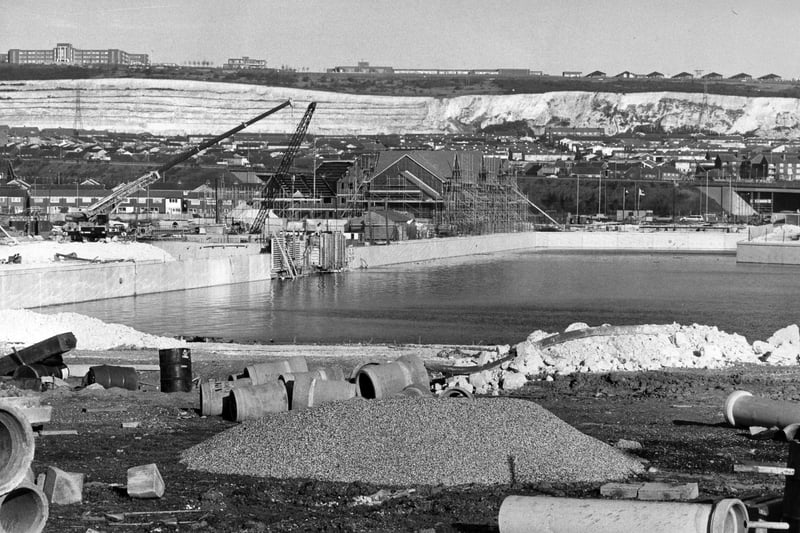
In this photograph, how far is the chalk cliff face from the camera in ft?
587

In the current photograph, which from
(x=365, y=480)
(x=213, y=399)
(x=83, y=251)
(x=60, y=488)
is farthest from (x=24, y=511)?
(x=83, y=251)

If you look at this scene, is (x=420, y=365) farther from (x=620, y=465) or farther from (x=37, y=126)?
(x=37, y=126)

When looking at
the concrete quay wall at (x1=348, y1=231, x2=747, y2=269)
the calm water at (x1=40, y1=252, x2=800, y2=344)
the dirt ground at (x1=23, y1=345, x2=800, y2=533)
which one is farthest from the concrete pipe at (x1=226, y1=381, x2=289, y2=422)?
the concrete quay wall at (x1=348, y1=231, x2=747, y2=269)

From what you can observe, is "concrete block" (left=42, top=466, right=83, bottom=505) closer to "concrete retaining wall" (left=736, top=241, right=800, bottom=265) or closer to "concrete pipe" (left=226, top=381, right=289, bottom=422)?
"concrete pipe" (left=226, top=381, right=289, bottom=422)

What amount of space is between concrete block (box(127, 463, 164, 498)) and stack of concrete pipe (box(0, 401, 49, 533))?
4.53ft

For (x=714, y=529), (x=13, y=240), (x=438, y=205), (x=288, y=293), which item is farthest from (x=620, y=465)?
(x=438, y=205)

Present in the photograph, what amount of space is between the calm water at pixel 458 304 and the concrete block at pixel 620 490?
1738 centimetres

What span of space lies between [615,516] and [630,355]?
968 cm

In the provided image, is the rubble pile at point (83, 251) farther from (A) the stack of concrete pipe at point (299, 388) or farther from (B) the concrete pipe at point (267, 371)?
(A) the stack of concrete pipe at point (299, 388)

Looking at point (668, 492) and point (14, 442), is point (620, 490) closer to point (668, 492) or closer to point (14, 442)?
point (668, 492)

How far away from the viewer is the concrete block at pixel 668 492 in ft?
29.1

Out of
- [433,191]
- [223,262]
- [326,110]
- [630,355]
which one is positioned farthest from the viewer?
[326,110]

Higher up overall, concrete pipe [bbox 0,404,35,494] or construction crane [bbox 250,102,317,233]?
construction crane [bbox 250,102,317,233]

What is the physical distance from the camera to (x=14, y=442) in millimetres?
7797
